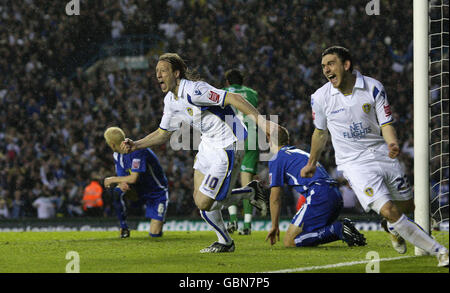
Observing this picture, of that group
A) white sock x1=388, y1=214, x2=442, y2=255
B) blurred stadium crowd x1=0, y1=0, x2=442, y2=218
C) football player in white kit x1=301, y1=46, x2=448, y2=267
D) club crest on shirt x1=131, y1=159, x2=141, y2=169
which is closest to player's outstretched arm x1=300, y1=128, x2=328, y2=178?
football player in white kit x1=301, y1=46, x2=448, y2=267

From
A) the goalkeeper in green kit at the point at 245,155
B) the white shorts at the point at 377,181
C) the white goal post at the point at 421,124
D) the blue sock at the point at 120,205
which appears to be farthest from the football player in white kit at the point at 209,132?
the goalkeeper in green kit at the point at 245,155

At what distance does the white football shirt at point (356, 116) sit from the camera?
6219mm

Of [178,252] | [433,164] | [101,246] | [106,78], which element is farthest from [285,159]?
[106,78]

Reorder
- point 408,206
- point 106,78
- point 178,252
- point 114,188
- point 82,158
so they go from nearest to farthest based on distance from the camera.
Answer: point 408,206 → point 178,252 → point 114,188 → point 82,158 → point 106,78

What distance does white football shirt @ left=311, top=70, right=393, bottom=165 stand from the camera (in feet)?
20.4

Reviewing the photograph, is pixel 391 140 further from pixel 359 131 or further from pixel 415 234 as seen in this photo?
pixel 415 234

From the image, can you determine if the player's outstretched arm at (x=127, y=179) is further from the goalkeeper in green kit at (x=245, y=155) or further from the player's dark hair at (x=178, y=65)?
the player's dark hair at (x=178, y=65)

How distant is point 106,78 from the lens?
20.4 meters

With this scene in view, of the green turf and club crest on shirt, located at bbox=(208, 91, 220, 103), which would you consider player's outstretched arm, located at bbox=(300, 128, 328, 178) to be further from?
club crest on shirt, located at bbox=(208, 91, 220, 103)

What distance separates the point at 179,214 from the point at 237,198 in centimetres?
745

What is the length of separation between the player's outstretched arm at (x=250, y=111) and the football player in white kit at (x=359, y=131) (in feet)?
1.51

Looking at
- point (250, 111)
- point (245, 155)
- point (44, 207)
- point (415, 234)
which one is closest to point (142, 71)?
point (44, 207)

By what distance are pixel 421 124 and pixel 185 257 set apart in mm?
2653

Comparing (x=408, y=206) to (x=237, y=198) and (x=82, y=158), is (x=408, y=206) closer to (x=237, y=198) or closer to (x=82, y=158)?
(x=237, y=198)
